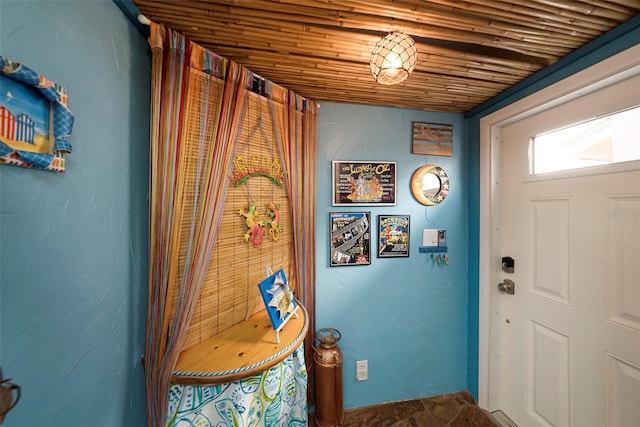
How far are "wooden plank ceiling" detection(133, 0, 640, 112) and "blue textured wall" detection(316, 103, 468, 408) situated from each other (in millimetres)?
310

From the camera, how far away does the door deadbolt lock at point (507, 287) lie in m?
1.34

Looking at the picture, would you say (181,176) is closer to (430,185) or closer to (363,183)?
(363,183)

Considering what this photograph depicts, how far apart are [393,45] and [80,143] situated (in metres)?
1.08

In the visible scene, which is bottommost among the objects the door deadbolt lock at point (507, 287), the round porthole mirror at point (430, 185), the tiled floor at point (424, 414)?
the tiled floor at point (424, 414)

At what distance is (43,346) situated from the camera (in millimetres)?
497

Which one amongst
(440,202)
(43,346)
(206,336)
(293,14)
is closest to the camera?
(43,346)

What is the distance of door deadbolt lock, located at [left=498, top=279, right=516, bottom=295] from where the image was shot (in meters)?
1.34

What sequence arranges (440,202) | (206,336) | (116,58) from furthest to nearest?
1. (440,202)
2. (206,336)
3. (116,58)

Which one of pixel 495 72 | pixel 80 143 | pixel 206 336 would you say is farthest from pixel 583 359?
pixel 80 143

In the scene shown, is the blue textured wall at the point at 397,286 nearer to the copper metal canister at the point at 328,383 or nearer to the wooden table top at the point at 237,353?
the copper metal canister at the point at 328,383

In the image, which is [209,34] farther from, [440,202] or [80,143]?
[440,202]

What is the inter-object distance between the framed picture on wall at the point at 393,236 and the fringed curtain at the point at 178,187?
1029mm

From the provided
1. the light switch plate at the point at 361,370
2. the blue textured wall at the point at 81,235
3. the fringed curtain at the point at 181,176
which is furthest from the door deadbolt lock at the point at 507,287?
the blue textured wall at the point at 81,235

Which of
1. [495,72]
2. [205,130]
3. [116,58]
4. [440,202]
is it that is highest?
[495,72]
